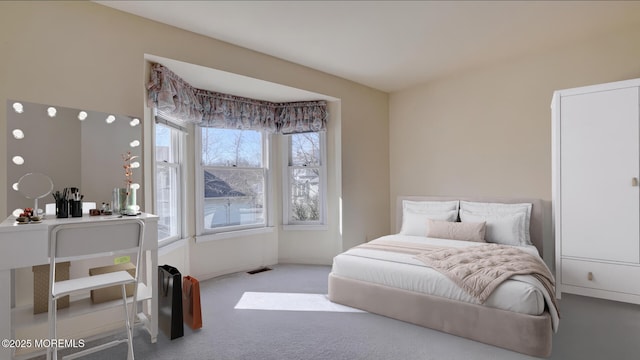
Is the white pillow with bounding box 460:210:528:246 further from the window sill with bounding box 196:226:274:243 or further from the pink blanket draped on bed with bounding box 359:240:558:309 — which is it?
the window sill with bounding box 196:226:274:243

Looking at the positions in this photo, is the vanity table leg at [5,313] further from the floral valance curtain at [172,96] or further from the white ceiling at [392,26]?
the white ceiling at [392,26]

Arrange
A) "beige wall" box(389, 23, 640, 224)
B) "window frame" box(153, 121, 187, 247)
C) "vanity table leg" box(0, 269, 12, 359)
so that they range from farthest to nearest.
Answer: "window frame" box(153, 121, 187, 247), "beige wall" box(389, 23, 640, 224), "vanity table leg" box(0, 269, 12, 359)

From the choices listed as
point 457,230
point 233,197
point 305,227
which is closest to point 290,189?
point 305,227

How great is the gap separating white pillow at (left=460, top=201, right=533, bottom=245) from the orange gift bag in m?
3.09

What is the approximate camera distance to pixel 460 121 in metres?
4.41

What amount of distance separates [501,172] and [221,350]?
3634 millimetres

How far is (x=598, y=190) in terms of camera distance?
297 centimetres

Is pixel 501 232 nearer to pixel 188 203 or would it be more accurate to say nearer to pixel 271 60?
pixel 271 60

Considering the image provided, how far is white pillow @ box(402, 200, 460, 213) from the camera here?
4.12 metres

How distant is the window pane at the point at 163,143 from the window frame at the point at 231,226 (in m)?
0.37

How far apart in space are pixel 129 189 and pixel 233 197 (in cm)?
189

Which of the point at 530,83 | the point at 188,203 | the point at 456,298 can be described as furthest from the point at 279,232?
the point at 530,83

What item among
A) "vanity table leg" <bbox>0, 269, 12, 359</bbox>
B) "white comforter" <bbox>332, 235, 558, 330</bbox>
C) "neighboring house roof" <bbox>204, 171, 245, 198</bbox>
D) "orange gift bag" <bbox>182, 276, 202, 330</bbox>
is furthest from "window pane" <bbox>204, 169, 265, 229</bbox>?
"vanity table leg" <bbox>0, 269, 12, 359</bbox>

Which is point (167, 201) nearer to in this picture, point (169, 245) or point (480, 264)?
point (169, 245)
